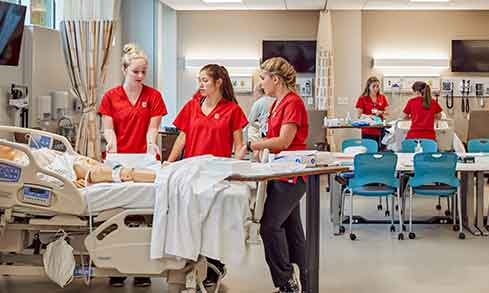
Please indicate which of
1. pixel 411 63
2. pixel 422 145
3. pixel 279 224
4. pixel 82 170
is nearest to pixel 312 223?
pixel 279 224

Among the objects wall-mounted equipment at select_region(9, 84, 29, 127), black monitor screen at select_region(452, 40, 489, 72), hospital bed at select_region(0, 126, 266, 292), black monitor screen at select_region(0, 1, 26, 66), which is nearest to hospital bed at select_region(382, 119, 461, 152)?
black monitor screen at select_region(452, 40, 489, 72)

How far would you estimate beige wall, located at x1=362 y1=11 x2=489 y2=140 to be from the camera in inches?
453

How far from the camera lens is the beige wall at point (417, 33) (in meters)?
11.5

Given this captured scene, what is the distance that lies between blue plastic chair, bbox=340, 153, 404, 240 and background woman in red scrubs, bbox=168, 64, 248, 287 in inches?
89.2

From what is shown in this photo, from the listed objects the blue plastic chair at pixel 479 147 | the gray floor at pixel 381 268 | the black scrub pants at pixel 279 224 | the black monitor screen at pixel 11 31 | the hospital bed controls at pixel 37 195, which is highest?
the black monitor screen at pixel 11 31

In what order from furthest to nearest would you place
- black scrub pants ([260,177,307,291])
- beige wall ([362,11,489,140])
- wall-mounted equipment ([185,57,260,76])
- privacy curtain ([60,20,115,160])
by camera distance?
wall-mounted equipment ([185,57,260,76])
beige wall ([362,11,489,140])
privacy curtain ([60,20,115,160])
black scrub pants ([260,177,307,291])

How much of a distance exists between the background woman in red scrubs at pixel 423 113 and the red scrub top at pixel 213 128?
447 cm

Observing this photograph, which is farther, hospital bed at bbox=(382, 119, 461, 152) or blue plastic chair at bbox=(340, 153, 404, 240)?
hospital bed at bbox=(382, 119, 461, 152)

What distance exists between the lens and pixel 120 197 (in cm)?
349

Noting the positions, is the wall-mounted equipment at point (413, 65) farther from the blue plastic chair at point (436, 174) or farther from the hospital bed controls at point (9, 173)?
the hospital bed controls at point (9, 173)

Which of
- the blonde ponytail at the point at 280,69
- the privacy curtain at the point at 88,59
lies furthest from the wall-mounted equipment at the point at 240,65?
the blonde ponytail at the point at 280,69

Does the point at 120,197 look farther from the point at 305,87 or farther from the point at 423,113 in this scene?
the point at 305,87

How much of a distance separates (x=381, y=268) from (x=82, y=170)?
94.3 inches

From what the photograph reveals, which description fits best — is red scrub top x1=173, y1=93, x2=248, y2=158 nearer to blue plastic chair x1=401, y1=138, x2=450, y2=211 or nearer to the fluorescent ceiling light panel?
blue plastic chair x1=401, y1=138, x2=450, y2=211
